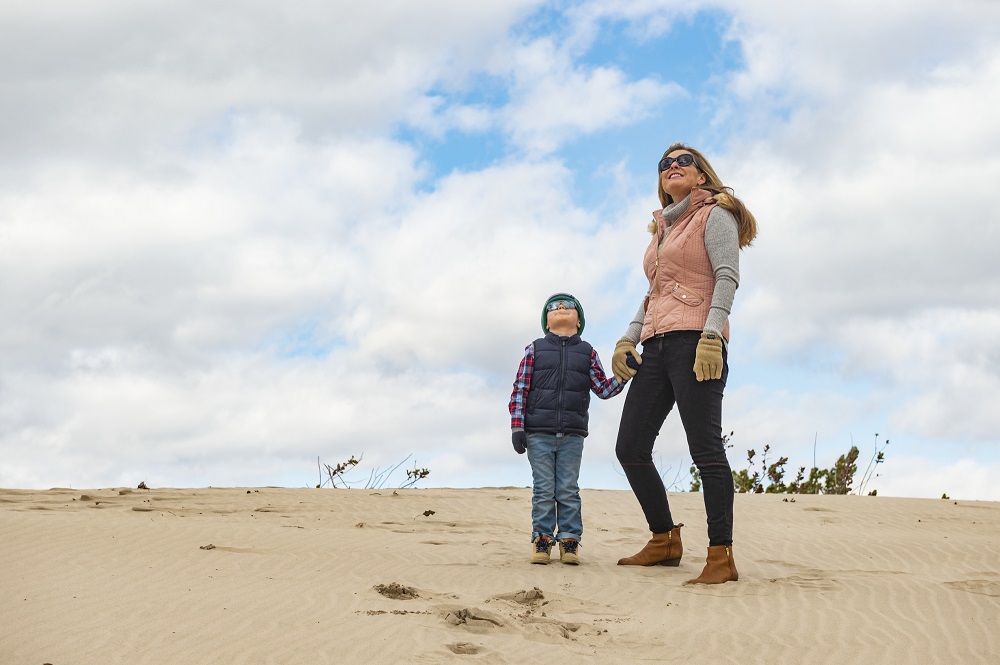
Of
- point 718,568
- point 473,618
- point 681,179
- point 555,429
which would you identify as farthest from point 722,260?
point 473,618

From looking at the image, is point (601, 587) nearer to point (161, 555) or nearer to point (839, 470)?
point (161, 555)

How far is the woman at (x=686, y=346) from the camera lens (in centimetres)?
580

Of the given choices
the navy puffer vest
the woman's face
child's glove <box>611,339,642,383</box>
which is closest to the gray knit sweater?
the woman's face

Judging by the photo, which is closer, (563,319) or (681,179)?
(681,179)

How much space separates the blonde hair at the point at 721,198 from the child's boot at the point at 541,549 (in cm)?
236

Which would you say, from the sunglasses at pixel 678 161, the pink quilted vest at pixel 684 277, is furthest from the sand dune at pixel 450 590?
the sunglasses at pixel 678 161

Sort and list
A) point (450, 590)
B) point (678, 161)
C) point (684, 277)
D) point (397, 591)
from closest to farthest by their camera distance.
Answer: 1. point (397, 591)
2. point (450, 590)
3. point (684, 277)
4. point (678, 161)

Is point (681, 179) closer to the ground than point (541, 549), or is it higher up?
higher up

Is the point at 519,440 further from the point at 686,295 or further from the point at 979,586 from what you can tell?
the point at 979,586

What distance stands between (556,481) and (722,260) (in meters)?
1.92

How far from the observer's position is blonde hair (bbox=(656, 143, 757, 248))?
615 centimetres

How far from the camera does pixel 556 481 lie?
667cm

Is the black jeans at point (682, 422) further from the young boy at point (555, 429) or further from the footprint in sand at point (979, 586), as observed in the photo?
the footprint in sand at point (979, 586)

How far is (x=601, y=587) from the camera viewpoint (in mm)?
5793
